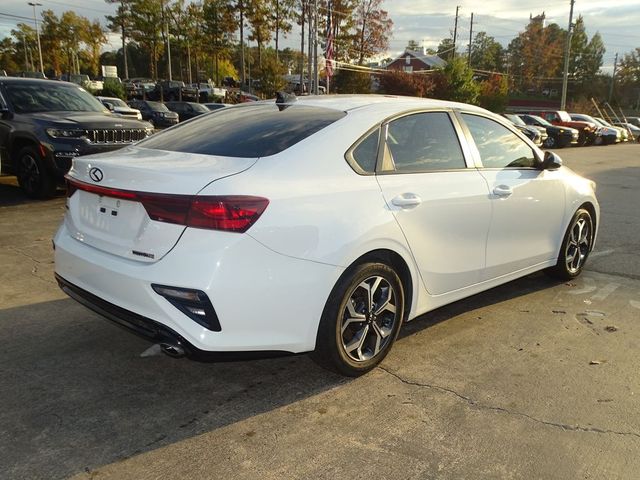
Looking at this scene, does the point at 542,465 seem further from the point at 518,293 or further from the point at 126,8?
the point at 126,8

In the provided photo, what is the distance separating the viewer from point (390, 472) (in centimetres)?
254

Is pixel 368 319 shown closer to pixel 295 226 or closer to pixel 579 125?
pixel 295 226

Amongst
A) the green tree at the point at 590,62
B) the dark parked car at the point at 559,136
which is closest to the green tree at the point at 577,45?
the green tree at the point at 590,62

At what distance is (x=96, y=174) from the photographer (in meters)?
3.09

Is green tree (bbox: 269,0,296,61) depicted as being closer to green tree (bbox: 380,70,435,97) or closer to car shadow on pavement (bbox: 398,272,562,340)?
green tree (bbox: 380,70,435,97)

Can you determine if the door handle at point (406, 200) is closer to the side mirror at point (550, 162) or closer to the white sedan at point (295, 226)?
the white sedan at point (295, 226)

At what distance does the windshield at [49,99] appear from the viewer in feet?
28.8

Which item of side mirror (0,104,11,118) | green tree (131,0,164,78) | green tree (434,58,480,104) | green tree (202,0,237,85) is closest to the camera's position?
side mirror (0,104,11,118)

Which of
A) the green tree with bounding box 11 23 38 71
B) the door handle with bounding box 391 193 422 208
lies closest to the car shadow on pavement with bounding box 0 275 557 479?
the door handle with bounding box 391 193 422 208

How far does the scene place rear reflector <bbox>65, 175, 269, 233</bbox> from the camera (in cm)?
265

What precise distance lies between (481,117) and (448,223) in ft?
3.70

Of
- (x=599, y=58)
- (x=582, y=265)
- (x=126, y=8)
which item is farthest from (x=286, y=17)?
(x=599, y=58)

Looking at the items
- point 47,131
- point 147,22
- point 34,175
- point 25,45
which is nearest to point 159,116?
point 34,175

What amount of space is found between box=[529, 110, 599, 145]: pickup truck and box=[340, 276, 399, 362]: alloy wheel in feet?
101
